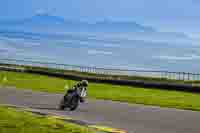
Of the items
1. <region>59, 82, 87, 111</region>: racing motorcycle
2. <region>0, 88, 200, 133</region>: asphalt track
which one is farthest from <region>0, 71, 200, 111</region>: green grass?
<region>59, 82, 87, 111</region>: racing motorcycle

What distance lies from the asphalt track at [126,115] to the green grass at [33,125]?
2.38 m

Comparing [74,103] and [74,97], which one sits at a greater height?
[74,97]

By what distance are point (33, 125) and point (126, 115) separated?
262 inches

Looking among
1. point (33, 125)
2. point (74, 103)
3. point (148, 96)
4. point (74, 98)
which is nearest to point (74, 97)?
point (74, 98)

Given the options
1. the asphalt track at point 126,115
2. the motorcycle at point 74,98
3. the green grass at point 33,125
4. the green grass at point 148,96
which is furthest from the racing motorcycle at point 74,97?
the green grass at point 33,125

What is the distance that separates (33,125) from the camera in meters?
16.8

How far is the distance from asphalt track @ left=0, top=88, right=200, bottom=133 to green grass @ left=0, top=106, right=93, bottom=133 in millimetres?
2377

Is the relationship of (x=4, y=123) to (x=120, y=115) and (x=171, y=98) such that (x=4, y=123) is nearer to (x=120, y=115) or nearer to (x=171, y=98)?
(x=120, y=115)

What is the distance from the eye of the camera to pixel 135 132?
18.0 metres

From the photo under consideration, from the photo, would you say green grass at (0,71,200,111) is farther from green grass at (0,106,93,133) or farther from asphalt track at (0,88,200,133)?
green grass at (0,106,93,133)

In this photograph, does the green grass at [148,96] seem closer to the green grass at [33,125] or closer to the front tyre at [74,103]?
the front tyre at [74,103]

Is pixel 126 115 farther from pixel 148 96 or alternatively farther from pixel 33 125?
pixel 148 96

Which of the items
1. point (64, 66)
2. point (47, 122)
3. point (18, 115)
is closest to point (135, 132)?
point (47, 122)

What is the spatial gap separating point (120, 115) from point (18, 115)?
5.16 meters
